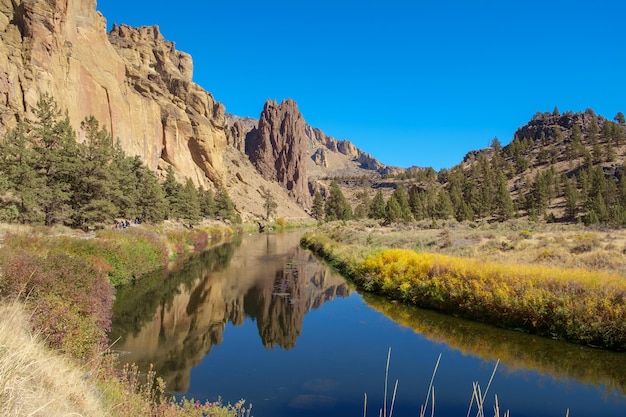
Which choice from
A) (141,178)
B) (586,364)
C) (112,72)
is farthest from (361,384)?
(112,72)

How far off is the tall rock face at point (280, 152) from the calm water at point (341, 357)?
158 metres

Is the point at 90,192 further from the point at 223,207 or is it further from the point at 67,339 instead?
the point at 223,207

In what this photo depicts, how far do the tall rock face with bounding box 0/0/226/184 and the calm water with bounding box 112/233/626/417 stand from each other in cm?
4049

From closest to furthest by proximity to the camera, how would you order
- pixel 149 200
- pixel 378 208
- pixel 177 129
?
pixel 149 200 → pixel 177 129 → pixel 378 208

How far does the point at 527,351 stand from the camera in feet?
44.2

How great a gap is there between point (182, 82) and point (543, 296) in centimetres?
11381

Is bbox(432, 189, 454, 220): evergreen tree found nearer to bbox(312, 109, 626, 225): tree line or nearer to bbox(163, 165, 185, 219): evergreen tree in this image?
bbox(312, 109, 626, 225): tree line

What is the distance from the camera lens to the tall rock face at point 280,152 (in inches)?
7205

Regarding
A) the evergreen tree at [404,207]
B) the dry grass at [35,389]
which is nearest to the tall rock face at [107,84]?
the evergreen tree at [404,207]

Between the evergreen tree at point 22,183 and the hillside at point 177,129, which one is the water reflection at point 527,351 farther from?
the hillside at point 177,129

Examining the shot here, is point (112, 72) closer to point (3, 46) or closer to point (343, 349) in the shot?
point (3, 46)

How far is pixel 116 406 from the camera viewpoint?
624 centimetres

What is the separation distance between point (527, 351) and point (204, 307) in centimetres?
1416

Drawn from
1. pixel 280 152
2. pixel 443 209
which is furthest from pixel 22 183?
pixel 280 152
